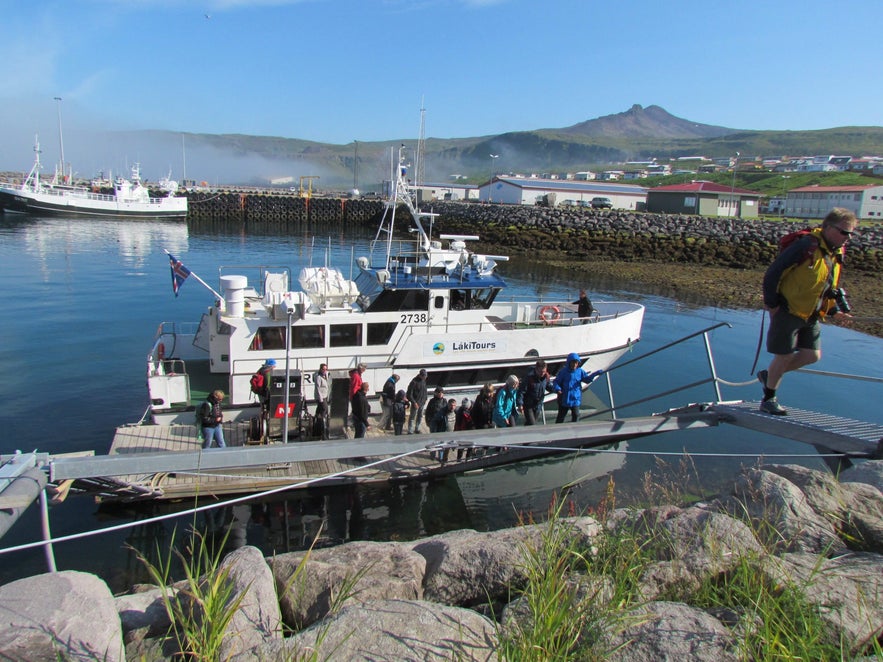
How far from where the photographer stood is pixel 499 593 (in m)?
3.52

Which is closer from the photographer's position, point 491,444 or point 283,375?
point 491,444

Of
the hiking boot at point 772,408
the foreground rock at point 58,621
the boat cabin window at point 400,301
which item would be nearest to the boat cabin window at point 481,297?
the boat cabin window at point 400,301

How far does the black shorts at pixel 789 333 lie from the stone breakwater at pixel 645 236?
128ft

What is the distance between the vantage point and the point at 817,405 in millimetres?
16203

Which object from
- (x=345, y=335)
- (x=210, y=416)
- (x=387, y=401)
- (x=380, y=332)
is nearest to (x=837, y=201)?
(x=380, y=332)

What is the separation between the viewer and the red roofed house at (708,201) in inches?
2459

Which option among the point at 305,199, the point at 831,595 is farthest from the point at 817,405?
the point at 305,199

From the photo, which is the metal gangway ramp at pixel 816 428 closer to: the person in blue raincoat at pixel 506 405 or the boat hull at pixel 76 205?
the person in blue raincoat at pixel 506 405

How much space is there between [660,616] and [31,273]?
122 ft

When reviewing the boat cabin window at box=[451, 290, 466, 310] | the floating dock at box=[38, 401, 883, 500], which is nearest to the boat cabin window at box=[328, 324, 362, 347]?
the boat cabin window at box=[451, 290, 466, 310]

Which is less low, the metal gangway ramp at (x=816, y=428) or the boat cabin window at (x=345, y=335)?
the metal gangway ramp at (x=816, y=428)

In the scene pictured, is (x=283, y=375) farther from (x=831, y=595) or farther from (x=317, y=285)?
(x=831, y=595)

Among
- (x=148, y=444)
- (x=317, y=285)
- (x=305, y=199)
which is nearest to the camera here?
(x=148, y=444)

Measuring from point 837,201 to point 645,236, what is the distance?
3097 centimetres
